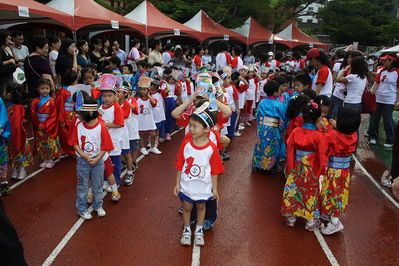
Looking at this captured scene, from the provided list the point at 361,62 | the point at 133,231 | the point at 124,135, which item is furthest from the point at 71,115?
the point at 361,62

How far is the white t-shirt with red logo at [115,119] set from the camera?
4.58m

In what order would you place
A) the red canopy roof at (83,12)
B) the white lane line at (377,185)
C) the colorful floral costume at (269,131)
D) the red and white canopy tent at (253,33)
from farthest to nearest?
the red and white canopy tent at (253,33)
the red canopy roof at (83,12)
the colorful floral costume at (269,131)
the white lane line at (377,185)

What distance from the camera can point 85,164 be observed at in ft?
13.5

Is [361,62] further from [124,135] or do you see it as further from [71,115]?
[71,115]

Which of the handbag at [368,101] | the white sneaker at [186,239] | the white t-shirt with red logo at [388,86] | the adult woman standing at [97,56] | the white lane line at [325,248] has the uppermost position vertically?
the adult woman standing at [97,56]

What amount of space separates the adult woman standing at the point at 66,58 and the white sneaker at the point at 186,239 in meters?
4.30

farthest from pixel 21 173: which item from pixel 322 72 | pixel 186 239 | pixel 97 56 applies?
pixel 322 72

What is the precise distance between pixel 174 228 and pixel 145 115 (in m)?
2.80

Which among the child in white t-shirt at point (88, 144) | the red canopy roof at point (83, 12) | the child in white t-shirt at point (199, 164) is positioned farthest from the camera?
the red canopy roof at point (83, 12)

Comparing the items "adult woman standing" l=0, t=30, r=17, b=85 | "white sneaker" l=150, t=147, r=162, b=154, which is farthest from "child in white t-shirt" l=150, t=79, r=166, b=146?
"adult woman standing" l=0, t=30, r=17, b=85

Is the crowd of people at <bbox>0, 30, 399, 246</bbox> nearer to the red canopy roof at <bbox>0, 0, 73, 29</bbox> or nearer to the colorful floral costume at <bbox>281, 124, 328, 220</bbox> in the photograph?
the colorful floral costume at <bbox>281, 124, 328, 220</bbox>

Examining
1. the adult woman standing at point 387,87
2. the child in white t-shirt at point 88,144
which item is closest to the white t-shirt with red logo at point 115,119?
the child in white t-shirt at point 88,144

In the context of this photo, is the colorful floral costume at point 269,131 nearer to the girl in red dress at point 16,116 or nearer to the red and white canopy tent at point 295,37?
the girl in red dress at point 16,116

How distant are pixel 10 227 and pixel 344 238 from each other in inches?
149
